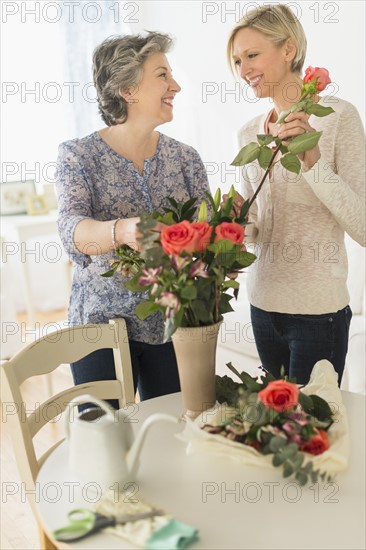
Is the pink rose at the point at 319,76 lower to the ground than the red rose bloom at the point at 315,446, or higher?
higher

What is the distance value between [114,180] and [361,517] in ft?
3.18

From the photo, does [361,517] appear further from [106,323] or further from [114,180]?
[114,180]

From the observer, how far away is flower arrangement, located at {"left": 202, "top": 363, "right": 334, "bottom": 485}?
1024 mm

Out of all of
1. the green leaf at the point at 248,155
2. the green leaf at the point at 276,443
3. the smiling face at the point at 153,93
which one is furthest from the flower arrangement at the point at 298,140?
the green leaf at the point at 276,443

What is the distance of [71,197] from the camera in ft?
4.89

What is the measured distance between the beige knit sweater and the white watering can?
667 mm

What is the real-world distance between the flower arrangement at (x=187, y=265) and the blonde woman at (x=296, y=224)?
42 centimetres

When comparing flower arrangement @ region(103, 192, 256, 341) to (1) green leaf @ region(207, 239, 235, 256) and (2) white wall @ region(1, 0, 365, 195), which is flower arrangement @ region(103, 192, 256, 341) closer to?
(1) green leaf @ region(207, 239, 235, 256)

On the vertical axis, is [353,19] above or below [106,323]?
above

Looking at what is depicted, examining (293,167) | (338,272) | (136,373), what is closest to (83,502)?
(136,373)

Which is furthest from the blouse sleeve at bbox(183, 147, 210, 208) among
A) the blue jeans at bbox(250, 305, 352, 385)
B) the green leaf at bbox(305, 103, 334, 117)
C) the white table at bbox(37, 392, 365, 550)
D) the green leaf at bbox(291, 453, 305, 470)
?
the green leaf at bbox(291, 453, 305, 470)

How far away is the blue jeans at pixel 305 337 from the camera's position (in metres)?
1.55

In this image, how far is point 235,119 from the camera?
12.5ft

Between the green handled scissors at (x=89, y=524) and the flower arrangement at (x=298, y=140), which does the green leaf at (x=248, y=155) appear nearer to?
the flower arrangement at (x=298, y=140)
